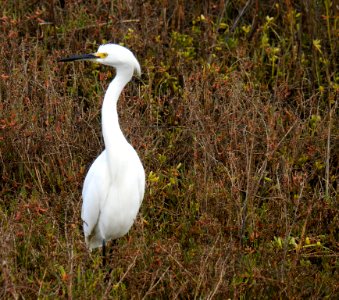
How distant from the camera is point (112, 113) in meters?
3.65

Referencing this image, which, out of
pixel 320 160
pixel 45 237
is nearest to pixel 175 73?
pixel 320 160

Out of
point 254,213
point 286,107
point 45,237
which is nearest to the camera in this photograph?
point 45,237

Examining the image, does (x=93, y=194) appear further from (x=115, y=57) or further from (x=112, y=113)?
(x=115, y=57)

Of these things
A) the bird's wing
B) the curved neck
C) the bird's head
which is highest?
the bird's head

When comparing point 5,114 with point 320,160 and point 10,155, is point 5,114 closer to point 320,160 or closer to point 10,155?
point 10,155

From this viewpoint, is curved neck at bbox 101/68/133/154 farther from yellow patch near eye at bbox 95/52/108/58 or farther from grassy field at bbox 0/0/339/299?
grassy field at bbox 0/0/339/299

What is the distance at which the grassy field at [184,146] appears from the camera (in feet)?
12.1

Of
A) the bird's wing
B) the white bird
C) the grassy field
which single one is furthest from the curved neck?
the grassy field

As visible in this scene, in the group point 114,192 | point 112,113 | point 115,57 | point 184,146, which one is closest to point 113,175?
point 114,192

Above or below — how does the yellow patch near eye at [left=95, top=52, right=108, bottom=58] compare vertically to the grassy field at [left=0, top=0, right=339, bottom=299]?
above

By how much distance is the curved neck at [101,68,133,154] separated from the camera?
144 inches

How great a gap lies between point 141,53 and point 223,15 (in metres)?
0.78

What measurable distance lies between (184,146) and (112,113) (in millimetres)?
1183

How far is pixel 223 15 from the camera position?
234 inches
